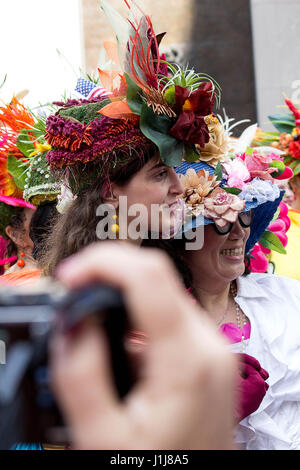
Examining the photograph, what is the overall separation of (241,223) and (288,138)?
6.48 feet

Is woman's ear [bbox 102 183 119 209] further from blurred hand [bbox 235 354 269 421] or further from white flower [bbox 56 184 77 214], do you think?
blurred hand [bbox 235 354 269 421]

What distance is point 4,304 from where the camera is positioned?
62 cm

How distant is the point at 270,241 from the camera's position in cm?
279

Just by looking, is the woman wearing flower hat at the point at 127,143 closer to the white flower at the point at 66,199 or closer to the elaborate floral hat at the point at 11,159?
the white flower at the point at 66,199

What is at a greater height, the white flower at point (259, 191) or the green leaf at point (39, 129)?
the green leaf at point (39, 129)

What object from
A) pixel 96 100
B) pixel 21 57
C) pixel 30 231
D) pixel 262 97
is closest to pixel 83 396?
pixel 96 100

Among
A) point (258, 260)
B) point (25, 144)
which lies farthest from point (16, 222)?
point (258, 260)

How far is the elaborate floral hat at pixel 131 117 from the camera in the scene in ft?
6.29

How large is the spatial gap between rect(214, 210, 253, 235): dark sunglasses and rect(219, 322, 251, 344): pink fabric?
34cm

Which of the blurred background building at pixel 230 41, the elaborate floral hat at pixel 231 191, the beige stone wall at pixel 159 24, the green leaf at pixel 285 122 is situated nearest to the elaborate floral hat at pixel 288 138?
the green leaf at pixel 285 122

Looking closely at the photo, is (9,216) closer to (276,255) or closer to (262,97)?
(276,255)

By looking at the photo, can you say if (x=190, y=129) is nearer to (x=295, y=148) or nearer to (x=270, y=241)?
(x=270, y=241)

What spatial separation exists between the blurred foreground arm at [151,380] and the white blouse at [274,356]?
1591mm

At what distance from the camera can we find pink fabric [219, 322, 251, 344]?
7.28 ft
